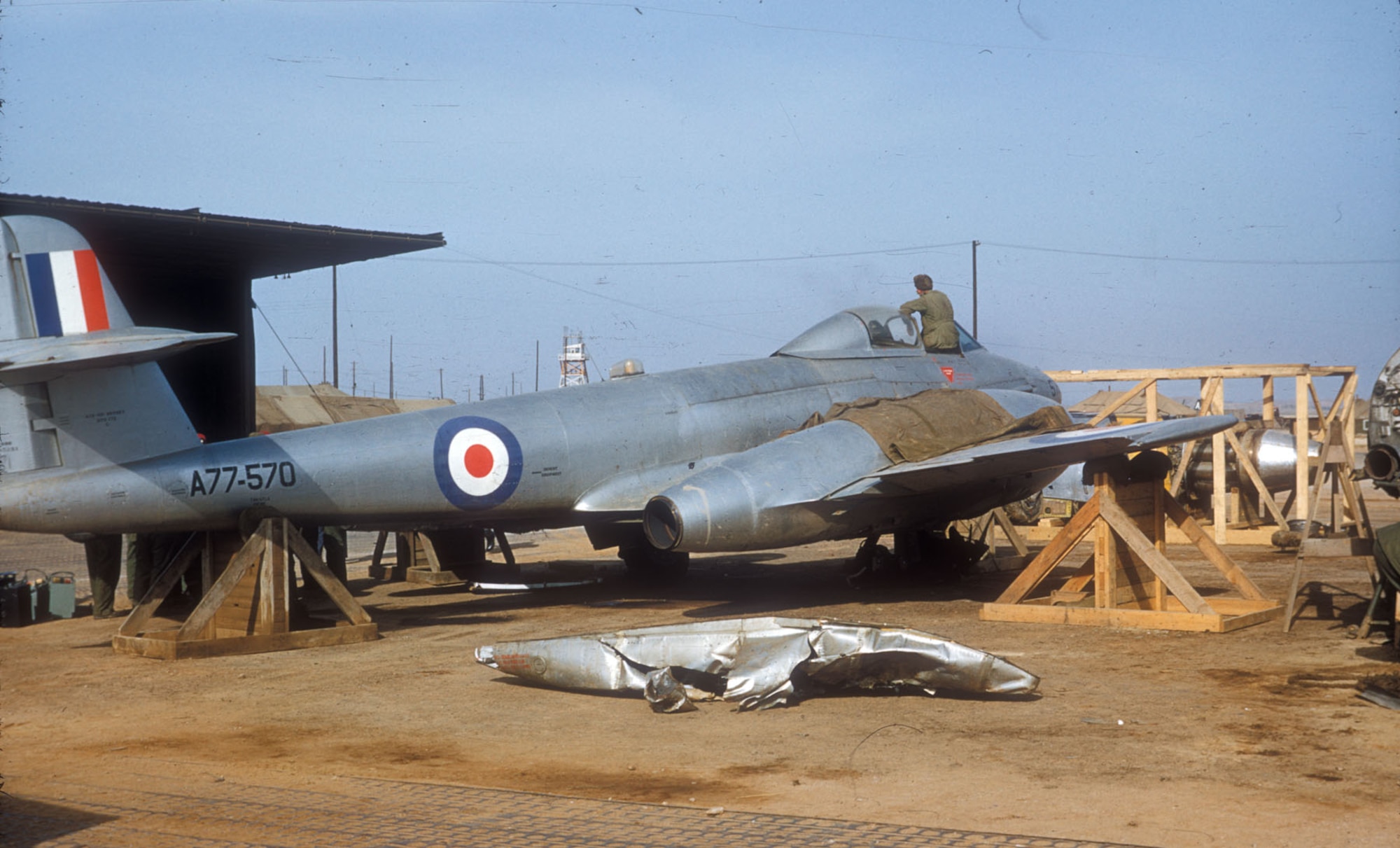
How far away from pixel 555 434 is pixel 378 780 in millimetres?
6853

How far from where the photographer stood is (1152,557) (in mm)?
11391

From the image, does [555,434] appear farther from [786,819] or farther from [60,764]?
[786,819]

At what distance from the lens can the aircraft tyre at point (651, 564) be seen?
16500 millimetres

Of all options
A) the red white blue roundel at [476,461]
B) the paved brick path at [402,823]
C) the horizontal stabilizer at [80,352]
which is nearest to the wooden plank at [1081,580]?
the red white blue roundel at [476,461]

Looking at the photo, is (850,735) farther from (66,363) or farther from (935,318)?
(935,318)

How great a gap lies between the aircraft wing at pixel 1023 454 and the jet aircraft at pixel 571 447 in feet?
0.13

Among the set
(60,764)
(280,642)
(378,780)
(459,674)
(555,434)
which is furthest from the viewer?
(555,434)

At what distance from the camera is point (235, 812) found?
5.91 m

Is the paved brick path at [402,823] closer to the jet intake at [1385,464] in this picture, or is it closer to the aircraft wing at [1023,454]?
the jet intake at [1385,464]

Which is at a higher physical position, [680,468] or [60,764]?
[680,468]

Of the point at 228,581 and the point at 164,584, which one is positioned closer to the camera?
the point at 228,581

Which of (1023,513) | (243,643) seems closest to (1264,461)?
(1023,513)

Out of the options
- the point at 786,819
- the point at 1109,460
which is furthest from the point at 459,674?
the point at 1109,460

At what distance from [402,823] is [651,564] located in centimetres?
1099
